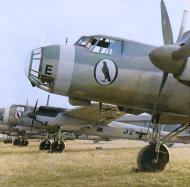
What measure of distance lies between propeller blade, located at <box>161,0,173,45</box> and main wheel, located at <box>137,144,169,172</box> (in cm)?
408

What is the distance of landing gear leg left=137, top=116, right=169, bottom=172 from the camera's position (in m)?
14.2

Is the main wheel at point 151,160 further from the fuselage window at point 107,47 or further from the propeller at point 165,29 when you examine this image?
the fuselage window at point 107,47

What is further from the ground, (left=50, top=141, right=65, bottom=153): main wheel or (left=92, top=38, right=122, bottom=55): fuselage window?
(left=92, top=38, right=122, bottom=55): fuselage window

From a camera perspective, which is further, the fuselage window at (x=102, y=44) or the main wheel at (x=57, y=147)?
the main wheel at (x=57, y=147)

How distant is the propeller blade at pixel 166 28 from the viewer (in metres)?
12.0

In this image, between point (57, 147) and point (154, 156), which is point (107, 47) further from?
point (57, 147)

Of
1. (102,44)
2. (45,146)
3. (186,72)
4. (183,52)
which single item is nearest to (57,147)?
(45,146)

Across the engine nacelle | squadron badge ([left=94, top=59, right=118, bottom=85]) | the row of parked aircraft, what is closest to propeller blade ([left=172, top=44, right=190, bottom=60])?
the engine nacelle

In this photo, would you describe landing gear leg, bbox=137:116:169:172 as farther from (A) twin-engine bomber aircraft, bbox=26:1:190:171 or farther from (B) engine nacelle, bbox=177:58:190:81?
(B) engine nacelle, bbox=177:58:190:81

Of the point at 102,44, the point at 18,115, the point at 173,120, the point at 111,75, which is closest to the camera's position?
the point at 111,75

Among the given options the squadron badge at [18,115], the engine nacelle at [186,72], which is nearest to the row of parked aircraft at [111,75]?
the engine nacelle at [186,72]

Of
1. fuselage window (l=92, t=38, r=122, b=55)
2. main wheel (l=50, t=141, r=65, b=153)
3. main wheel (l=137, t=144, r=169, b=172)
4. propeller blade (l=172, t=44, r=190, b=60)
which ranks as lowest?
main wheel (l=50, t=141, r=65, b=153)

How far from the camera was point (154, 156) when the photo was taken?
14.4 m

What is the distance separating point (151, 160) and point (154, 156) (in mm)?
220
